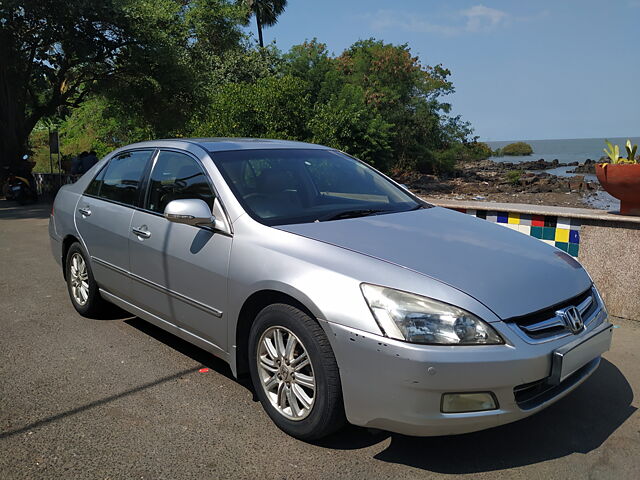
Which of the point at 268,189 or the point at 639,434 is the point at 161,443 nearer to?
the point at 268,189

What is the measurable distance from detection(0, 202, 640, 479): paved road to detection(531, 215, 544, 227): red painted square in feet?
5.12

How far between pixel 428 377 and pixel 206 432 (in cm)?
137

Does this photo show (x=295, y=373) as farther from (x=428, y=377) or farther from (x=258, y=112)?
(x=258, y=112)

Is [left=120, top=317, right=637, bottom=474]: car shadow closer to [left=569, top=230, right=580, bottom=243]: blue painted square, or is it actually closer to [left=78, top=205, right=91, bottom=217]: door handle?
[left=569, top=230, right=580, bottom=243]: blue painted square

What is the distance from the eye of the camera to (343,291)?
283 cm

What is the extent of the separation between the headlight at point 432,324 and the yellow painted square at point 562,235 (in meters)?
3.36

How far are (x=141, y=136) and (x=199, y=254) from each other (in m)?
28.5

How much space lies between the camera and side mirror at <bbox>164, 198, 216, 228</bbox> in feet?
11.6

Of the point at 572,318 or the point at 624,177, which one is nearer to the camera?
the point at 572,318

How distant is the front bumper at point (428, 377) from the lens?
2609 mm

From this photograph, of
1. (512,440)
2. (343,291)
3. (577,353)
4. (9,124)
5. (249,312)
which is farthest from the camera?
(9,124)

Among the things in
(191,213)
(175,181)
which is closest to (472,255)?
(191,213)

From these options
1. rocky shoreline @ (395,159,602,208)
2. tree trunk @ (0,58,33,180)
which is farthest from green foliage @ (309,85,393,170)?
tree trunk @ (0,58,33,180)

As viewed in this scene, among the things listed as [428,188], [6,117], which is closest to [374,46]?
[428,188]
